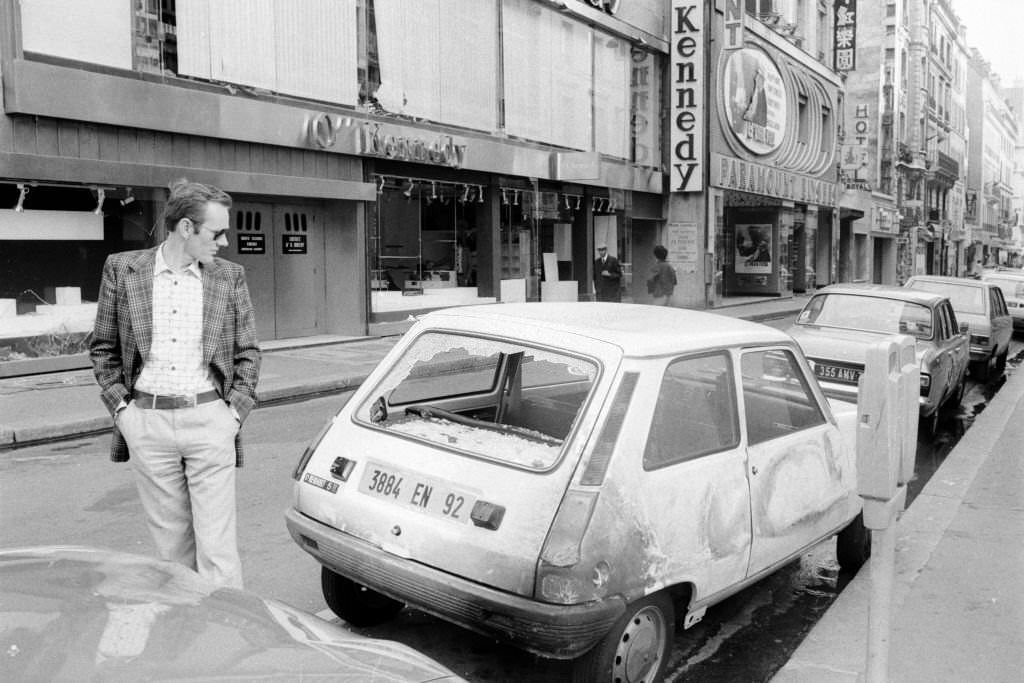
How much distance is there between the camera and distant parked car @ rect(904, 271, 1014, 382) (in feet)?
46.1

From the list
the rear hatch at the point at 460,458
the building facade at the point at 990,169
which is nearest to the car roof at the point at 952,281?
the rear hatch at the point at 460,458

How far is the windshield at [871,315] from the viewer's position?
1052 cm

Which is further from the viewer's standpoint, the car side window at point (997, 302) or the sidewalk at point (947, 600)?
the car side window at point (997, 302)

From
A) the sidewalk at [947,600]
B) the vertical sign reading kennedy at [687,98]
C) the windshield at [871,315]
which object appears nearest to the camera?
the sidewalk at [947,600]

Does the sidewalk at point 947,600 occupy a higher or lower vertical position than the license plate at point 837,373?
lower

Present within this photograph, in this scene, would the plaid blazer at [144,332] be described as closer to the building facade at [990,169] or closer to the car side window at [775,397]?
the car side window at [775,397]

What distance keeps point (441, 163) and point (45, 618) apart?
56.3ft

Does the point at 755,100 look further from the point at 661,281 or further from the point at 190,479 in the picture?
the point at 190,479

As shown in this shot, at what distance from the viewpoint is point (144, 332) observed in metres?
3.68

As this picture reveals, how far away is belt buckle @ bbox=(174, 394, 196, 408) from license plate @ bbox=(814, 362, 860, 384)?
6.88m

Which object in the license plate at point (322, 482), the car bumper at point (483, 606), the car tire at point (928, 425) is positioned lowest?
the car tire at point (928, 425)

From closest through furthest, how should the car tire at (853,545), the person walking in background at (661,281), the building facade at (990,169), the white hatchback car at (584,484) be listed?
1. the white hatchback car at (584,484)
2. the car tire at (853,545)
3. the person walking in background at (661,281)
4. the building facade at (990,169)

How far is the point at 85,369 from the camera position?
13.1 m

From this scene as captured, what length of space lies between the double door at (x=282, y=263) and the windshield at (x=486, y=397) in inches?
452
